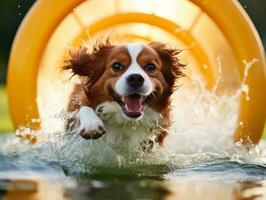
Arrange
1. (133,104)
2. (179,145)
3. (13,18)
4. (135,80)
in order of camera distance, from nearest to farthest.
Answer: (135,80) → (133,104) → (179,145) → (13,18)

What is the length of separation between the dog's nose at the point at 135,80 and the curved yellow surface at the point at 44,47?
1371mm

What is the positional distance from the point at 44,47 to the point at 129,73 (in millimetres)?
1432

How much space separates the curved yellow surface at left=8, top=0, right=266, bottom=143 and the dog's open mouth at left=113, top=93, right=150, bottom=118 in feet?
3.76

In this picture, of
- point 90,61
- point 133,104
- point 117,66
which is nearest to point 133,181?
point 133,104

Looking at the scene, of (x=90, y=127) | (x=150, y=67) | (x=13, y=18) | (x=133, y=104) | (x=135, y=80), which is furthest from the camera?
(x=13, y=18)

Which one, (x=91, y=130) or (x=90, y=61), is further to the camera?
(x=90, y=61)

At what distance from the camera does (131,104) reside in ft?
20.2

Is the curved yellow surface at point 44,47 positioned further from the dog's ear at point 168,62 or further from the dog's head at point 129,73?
the dog's ear at point 168,62

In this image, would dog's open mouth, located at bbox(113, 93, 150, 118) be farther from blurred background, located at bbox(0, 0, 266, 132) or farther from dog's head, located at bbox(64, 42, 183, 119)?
blurred background, located at bbox(0, 0, 266, 132)

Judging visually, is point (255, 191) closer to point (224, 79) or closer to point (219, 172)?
point (219, 172)

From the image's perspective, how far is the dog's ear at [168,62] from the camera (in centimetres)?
657

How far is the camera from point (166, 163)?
621 centimetres

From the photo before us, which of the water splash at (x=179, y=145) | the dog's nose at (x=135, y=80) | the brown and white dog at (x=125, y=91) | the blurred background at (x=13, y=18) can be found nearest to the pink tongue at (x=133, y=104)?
the brown and white dog at (x=125, y=91)

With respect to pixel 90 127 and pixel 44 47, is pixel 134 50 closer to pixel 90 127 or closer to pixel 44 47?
pixel 90 127
